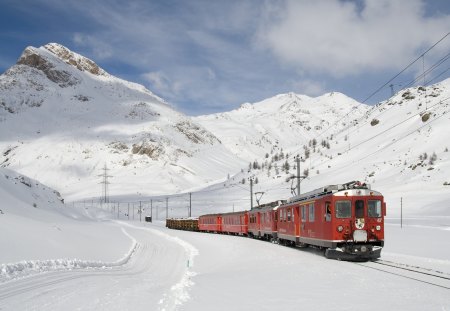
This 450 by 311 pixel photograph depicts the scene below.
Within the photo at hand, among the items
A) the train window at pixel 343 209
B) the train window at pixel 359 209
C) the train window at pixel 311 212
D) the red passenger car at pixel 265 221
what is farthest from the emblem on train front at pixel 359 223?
the red passenger car at pixel 265 221

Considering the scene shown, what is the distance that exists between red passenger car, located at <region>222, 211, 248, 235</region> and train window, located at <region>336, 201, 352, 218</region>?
1067 inches

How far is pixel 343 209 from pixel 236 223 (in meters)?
30.9

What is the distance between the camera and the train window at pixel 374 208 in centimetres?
2289

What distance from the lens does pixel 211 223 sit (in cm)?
6384

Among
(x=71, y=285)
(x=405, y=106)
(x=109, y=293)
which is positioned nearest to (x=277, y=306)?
(x=109, y=293)

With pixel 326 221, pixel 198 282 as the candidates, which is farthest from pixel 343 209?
pixel 198 282

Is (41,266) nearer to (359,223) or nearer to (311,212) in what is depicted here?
(359,223)

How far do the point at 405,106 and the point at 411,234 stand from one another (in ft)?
391

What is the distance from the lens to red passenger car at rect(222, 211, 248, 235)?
49875 mm

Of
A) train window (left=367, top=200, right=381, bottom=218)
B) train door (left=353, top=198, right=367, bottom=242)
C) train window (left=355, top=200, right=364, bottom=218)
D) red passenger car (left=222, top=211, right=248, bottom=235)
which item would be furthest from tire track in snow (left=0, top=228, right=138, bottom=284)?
red passenger car (left=222, top=211, right=248, bottom=235)

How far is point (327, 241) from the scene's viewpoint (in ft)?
74.9

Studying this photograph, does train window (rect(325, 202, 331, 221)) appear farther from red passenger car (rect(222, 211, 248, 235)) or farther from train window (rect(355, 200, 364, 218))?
red passenger car (rect(222, 211, 248, 235))

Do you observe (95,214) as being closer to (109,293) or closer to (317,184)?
(317,184)

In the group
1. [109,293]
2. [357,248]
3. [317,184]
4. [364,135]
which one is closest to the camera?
[109,293]
